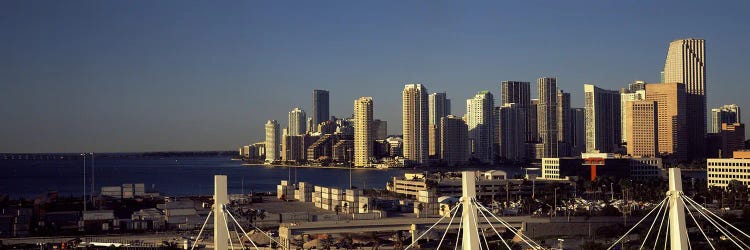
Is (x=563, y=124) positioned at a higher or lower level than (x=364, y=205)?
higher

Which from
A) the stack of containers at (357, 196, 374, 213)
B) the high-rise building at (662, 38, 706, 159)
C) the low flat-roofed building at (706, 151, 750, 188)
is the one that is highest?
the high-rise building at (662, 38, 706, 159)

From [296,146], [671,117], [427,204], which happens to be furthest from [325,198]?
[296,146]

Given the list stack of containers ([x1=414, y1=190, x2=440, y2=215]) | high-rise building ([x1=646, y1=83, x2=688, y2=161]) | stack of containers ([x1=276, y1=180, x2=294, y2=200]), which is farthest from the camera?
high-rise building ([x1=646, y1=83, x2=688, y2=161])

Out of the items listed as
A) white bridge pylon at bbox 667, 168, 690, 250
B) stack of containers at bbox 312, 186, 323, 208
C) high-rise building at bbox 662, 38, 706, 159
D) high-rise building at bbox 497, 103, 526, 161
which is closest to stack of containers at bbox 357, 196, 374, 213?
stack of containers at bbox 312, 186, 323, 208

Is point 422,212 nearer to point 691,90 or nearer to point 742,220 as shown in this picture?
point 742,220

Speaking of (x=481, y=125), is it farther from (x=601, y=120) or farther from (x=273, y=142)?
(x=273, y=142)

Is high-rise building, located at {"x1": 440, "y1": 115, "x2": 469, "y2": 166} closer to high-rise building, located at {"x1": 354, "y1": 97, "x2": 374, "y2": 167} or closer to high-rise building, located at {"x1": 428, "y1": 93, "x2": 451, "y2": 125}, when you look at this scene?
high-rise building, located at {"x1": 354, "y1": 97, "x2": 374, "y2": 167}

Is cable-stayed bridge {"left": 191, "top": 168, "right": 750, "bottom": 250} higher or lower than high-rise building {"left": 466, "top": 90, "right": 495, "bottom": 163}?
lower
